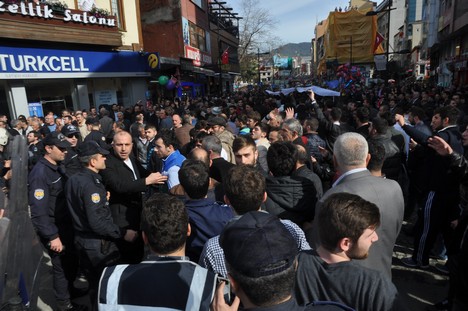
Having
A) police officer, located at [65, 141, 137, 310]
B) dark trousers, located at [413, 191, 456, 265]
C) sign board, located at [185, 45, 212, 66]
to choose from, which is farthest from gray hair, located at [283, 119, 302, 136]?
sign board, located at [185, 45, 212, 66]

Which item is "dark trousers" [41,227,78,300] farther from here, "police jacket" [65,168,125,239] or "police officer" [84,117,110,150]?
"police officer" [84,117,110,150]

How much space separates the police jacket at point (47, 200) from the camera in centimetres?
358

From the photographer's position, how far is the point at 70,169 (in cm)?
399

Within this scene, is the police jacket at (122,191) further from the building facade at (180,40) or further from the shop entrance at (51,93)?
the building facade at (180,40)

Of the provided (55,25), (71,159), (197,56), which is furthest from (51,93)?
(197,56)

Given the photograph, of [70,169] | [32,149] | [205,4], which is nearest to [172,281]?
[70,169]

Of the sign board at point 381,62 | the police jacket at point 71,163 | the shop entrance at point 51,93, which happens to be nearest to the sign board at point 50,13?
the shop entrance at point 51,93

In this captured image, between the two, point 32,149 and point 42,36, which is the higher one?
point 42,36

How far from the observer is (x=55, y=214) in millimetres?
3738

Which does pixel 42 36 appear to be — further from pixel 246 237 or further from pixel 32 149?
pixel 246 237

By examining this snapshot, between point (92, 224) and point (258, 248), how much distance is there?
2.40m

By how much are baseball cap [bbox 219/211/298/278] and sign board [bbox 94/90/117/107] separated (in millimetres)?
18761

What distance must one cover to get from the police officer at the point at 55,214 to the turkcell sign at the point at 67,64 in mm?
12380

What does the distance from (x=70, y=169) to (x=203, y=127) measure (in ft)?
9.40
